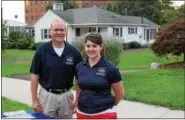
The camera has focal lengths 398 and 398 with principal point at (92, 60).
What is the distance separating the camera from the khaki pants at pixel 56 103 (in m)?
4.52

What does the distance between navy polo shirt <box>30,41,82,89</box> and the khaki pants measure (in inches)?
4.4

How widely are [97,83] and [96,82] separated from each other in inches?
0.6

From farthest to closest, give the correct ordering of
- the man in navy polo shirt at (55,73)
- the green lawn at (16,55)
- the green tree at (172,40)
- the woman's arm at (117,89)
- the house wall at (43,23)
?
the house wall at (43,23) → the green lawn at (16,55) → the green tree at (172,40) → the man in navy polo shirt at (55,73) → the woman's arm at (117,89)

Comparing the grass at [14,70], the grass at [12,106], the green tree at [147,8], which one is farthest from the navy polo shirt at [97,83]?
the green tree at [147,8]

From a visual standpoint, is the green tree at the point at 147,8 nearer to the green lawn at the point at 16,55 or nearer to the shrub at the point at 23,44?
the shrub at the point at 23,44

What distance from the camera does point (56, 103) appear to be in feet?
14.9

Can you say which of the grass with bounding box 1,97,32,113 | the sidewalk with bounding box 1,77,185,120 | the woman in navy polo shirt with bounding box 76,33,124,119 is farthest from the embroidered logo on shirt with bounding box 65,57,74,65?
the grass with bounding box 1,97,32,113

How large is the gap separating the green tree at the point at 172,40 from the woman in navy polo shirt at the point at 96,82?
1344 cm

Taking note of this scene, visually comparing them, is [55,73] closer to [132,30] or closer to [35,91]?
[35,91]

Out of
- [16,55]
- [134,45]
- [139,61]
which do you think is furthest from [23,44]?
[139,61]

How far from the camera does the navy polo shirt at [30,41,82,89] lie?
436 cm

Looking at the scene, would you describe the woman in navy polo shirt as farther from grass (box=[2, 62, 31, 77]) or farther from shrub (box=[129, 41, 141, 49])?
shrub (box=[129, 41, 141, 49])

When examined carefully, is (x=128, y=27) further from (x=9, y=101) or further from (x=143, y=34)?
(x=9, y=101)

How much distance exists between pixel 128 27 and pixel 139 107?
3742 centimetres
